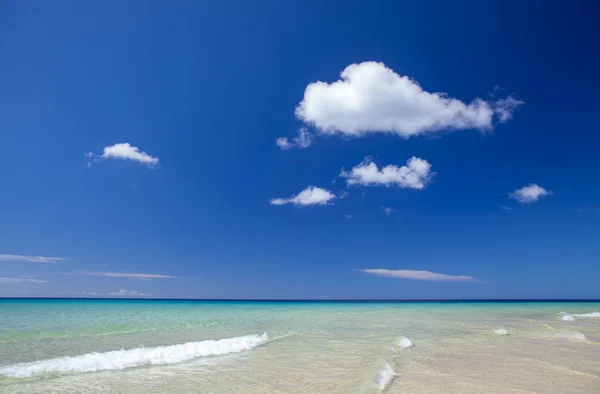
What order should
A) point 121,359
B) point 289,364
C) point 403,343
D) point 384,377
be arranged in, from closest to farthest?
point 384,377
point 121,359
point 289,364
point 403,343

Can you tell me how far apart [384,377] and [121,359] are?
305 inches

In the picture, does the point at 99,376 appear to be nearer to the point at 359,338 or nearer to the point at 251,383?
the point at 251,383

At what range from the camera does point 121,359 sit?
412 inches

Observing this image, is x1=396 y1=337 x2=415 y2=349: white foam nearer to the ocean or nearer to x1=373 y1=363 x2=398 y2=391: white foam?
the ocean

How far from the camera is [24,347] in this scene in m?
12.4

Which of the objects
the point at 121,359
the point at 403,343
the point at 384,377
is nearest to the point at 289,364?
the point at 384,377

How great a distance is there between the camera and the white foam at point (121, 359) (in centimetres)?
930

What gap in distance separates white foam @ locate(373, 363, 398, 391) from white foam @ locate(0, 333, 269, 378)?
591cm

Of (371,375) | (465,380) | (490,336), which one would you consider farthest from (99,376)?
(490,336)

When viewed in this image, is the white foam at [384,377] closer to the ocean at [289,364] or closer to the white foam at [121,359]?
the ocean at [289,364]

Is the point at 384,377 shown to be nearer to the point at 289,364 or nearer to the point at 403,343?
the point at 289,364

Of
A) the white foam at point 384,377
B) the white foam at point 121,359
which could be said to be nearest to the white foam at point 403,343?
the white foam at point 384,377

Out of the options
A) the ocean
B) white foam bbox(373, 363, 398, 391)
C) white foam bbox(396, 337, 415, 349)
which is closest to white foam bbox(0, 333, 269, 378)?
the ocean

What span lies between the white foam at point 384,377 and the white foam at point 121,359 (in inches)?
233
